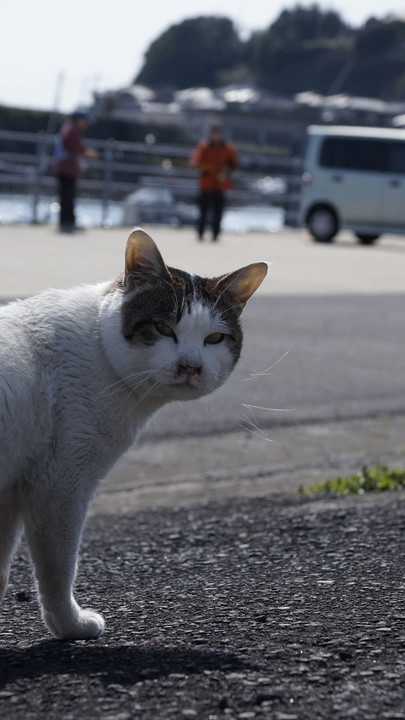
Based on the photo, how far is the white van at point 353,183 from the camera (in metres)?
23.3

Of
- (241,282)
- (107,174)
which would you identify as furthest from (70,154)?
(241,282)

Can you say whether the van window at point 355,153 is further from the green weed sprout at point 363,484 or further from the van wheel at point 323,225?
the green weed sprout at point 363,484

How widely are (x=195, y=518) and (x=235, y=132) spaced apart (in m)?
117

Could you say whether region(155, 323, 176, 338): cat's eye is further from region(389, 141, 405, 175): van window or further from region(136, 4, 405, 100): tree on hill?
region(136, 4, 405, 100): tree on hill

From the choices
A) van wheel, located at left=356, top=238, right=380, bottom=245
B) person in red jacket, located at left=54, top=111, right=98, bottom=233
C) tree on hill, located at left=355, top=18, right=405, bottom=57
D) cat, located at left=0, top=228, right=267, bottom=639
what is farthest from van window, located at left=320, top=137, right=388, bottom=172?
tree on hill, located at left=355, top=18, right=405, bottom=57

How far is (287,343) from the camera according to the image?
9594mm

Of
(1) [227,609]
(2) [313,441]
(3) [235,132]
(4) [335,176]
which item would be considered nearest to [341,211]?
(4) [335,176]

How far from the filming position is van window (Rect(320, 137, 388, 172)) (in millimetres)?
23391

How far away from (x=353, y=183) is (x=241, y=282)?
67.2 ft

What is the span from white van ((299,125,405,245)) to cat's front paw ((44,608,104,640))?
20.8 meters

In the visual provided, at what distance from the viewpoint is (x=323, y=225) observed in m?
23.5

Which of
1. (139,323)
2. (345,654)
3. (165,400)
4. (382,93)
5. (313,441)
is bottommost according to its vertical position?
(313,441)

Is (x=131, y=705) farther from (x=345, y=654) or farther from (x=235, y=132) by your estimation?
(x=235, y=132)

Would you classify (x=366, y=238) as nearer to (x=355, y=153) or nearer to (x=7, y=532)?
(x=355, y=153)
